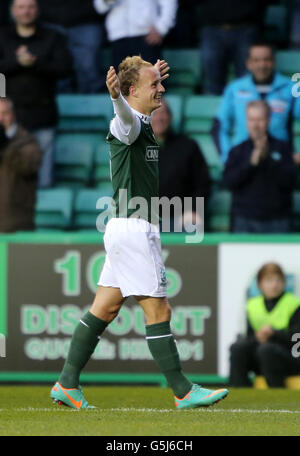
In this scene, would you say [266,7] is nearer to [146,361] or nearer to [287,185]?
[287,185]

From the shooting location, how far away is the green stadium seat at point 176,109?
12.7m

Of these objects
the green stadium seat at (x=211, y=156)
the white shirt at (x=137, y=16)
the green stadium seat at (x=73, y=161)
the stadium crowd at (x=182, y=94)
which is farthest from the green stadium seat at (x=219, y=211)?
the white shirt at (x=137, y=16)

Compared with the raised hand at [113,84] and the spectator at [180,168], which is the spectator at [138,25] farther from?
the raised hand at [113,84]

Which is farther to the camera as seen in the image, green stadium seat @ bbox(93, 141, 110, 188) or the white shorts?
green stadium seat @ bbox(93, 141, 110, 188)

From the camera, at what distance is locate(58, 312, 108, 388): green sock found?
6680 mm

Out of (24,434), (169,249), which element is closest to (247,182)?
(169,249)

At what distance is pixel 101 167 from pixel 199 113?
4.15ft

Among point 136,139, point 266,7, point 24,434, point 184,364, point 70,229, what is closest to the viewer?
point 24,434

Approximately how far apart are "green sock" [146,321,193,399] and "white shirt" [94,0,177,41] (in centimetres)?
657

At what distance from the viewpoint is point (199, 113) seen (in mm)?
12891

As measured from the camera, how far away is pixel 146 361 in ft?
32.0

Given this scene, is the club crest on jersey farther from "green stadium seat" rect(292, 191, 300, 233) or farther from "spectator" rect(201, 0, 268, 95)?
"spectator" rect(201, 0, 268, 95)

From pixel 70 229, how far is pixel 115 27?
242 cm

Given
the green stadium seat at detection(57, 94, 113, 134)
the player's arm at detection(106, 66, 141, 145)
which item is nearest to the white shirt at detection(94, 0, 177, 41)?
the green stadium seat at detection(57, 94, 113, 134)
